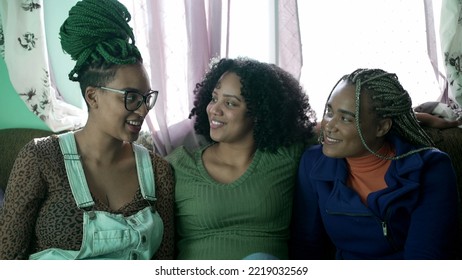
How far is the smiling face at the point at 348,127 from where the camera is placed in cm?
148

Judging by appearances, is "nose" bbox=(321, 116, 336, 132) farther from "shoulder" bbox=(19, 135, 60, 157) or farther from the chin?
"shoulder" bbox=(19, 135, 60, 157)

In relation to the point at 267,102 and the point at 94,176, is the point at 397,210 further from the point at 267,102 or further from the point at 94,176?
the point at 94,176

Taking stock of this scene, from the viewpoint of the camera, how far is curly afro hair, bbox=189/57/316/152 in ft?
5.53

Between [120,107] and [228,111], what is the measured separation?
0.35 meters

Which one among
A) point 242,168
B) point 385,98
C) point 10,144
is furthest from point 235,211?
point 10,144

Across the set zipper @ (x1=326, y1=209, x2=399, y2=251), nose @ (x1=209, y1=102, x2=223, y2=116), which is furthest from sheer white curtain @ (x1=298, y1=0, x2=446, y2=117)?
zipper @ (x1=326, y1=209, x2=399, y2=251)

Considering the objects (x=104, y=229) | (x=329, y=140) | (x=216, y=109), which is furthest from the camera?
(x=216, y=109)

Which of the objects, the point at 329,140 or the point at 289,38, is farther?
the point at 289,38

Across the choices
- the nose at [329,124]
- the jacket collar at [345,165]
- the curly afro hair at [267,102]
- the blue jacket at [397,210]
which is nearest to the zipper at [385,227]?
the blue jacket at [397,210]

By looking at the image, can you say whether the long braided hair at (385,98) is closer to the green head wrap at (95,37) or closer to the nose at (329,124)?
the nose at (329,124)

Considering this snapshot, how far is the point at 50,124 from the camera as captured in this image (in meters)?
1.90

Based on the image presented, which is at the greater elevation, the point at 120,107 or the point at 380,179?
the point at 120,107

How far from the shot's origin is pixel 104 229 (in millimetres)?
1410

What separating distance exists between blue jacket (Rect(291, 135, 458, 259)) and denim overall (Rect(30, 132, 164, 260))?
49 centimetres
